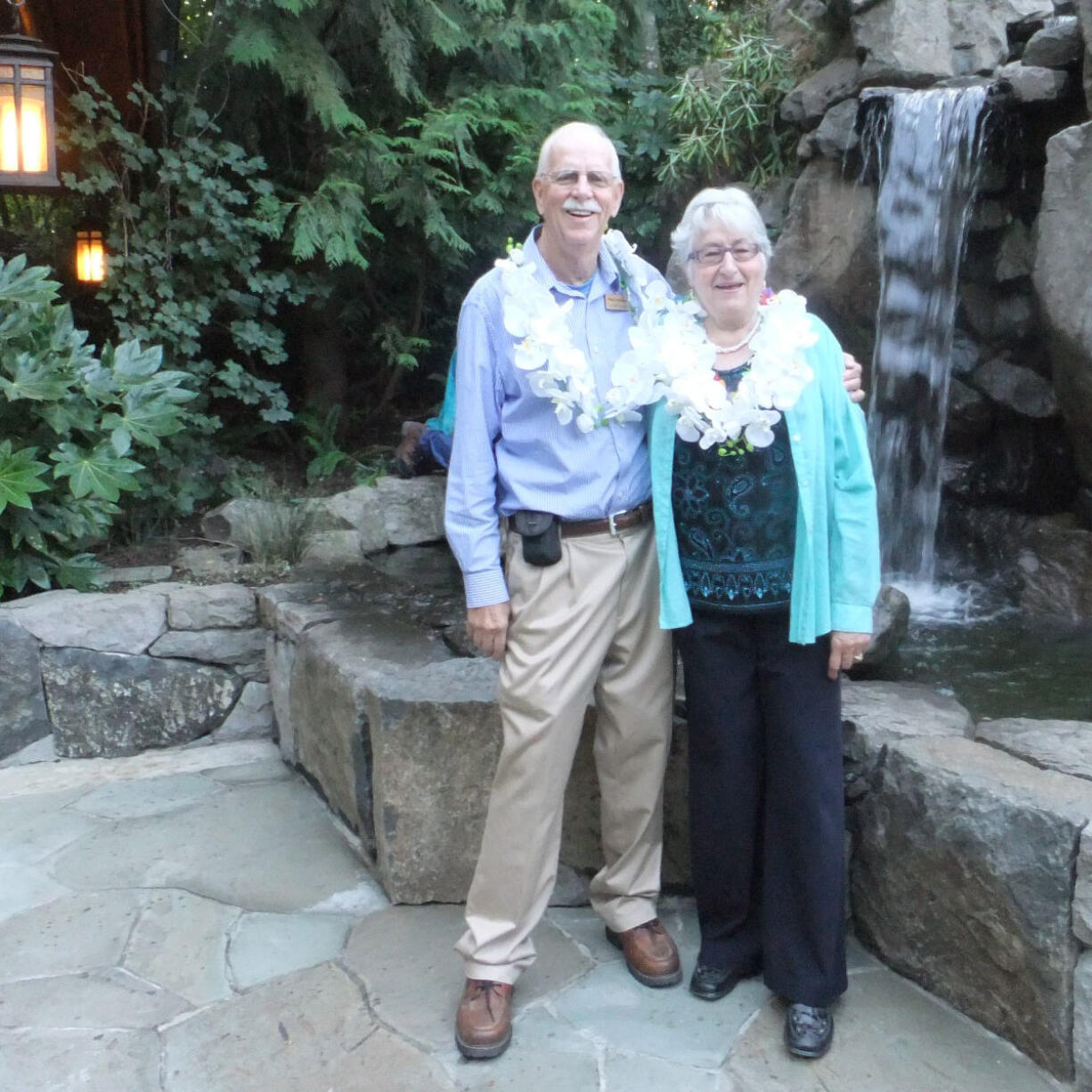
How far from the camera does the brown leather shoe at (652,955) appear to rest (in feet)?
8.38

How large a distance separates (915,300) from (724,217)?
4010 mm

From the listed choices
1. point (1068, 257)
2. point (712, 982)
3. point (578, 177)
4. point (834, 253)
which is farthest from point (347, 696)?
point (834, 253)

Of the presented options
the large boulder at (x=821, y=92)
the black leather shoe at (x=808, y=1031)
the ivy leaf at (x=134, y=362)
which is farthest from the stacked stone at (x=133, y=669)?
the large boulder at (x=821, y=92)

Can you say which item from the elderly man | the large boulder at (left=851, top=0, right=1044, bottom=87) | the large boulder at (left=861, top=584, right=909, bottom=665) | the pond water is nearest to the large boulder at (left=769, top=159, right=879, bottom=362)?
the large boulder at (left=851, top=0, right=1044, bottom=87)

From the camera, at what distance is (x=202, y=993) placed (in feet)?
8.41

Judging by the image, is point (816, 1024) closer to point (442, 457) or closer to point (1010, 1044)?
point (1010, 1044)

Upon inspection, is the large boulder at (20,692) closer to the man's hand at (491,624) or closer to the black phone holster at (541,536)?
the man's hand at (491,624)

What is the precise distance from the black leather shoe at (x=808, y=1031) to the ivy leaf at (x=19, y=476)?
3.02 m

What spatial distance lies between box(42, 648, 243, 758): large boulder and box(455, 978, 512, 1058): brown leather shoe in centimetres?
212

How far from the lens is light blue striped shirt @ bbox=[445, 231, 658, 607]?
7.72 ft

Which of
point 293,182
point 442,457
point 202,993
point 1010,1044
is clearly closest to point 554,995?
point 202,993

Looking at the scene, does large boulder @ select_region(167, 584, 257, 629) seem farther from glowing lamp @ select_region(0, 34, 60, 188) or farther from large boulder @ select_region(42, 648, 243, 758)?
glowing lamp @ select_region(0, 34, 60, 188)

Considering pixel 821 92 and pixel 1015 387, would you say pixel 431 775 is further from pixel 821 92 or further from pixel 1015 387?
pixel 821 92

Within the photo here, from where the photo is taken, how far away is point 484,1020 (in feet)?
7.67
